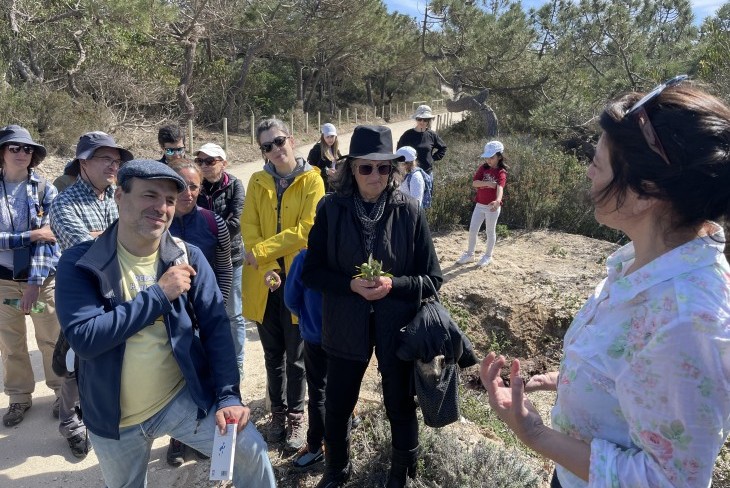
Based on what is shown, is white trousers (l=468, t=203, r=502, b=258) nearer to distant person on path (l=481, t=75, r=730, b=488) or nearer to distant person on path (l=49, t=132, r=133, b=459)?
distant person on path (l=49, t=132, r=133, b=459)

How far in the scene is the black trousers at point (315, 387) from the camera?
2.90 metres

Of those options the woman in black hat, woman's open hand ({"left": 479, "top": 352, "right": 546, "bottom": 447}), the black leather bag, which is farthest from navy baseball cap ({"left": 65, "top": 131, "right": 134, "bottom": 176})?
woman's open hand ({"left": 479, "top": 352, "right": 546, "bottom": 447})

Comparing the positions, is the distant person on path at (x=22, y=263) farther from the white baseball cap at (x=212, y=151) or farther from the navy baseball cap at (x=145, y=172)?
the navy baseball cap at (x=145, y=172)

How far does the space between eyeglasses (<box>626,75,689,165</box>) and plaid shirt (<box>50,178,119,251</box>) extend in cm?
277

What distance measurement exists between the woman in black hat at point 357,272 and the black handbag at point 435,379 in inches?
4.6

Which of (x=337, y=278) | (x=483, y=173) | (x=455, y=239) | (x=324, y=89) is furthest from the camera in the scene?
(x=324, y=89)

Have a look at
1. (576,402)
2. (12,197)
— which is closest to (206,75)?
(12,197)

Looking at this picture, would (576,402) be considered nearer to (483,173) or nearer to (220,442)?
(220,442)

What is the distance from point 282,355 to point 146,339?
55.7 inches

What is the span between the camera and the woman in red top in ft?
21.5

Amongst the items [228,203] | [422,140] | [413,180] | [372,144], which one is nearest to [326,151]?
[413,180]

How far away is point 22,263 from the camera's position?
11.3 ft

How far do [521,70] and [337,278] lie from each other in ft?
51.2

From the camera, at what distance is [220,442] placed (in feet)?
6.38
